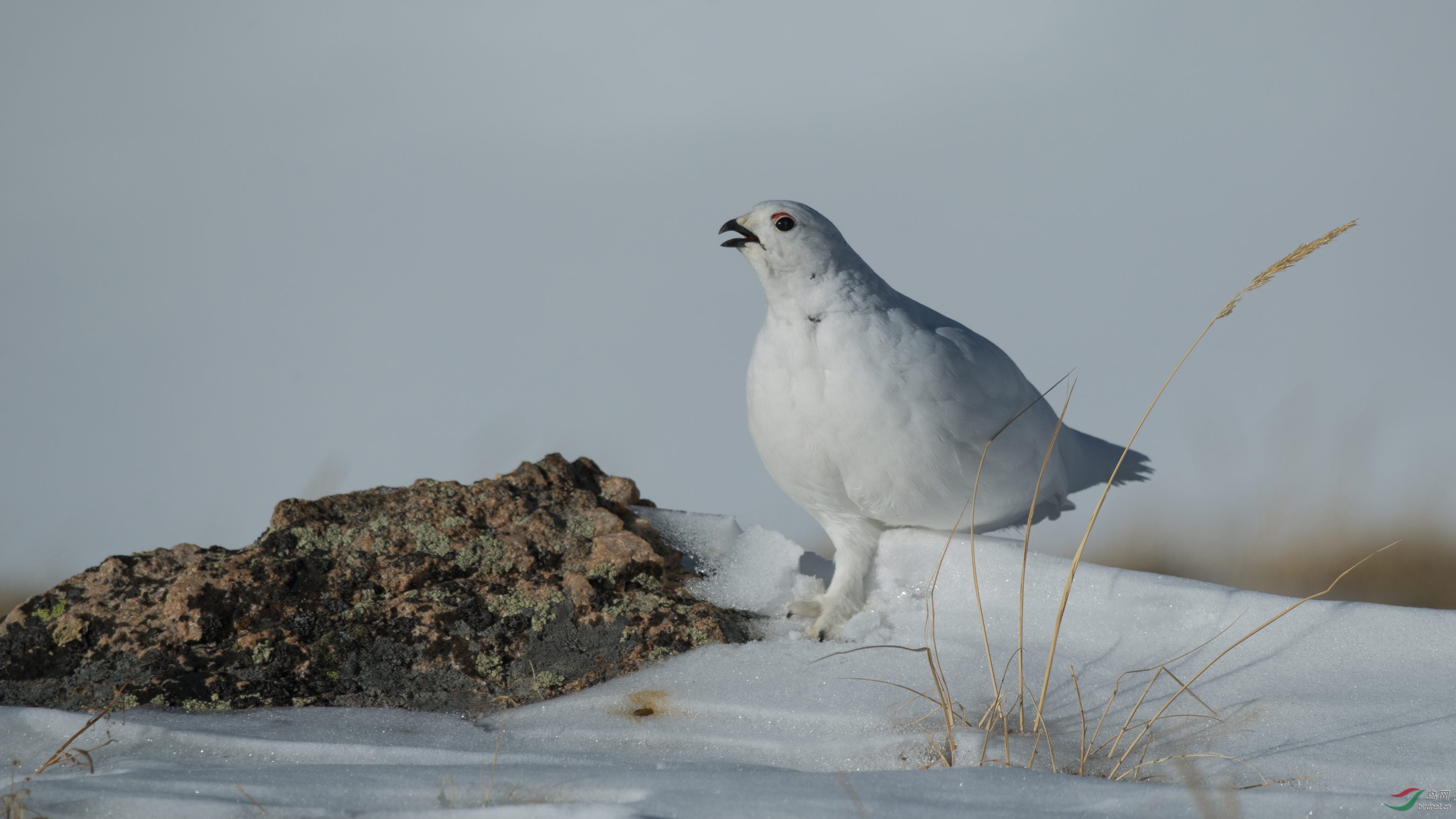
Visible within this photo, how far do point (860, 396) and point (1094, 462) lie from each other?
148cm

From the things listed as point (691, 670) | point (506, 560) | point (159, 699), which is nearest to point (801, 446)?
point (691, 670)

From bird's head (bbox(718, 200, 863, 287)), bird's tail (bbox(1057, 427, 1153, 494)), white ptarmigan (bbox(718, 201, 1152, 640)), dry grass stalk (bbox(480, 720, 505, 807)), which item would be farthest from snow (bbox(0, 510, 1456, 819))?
bird's head (bbox(718, 200, 863, 287))

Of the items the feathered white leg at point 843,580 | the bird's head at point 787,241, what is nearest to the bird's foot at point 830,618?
the feathered white leg at point 843,580

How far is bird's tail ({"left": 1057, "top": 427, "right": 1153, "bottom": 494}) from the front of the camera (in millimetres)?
3990

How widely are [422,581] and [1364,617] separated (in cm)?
319

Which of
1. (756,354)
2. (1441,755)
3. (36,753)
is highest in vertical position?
(756,354)

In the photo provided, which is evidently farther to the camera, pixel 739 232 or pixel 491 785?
pixel 739 232

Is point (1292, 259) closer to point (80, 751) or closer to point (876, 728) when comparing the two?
point (876, 728)

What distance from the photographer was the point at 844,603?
11.3ft

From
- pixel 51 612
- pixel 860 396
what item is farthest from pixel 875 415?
pixel 51 612

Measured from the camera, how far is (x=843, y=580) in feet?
11.7

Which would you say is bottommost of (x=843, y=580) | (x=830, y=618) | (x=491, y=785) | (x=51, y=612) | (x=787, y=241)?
(x=491, y=785)

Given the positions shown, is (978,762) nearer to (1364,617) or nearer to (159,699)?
(1364,617)
